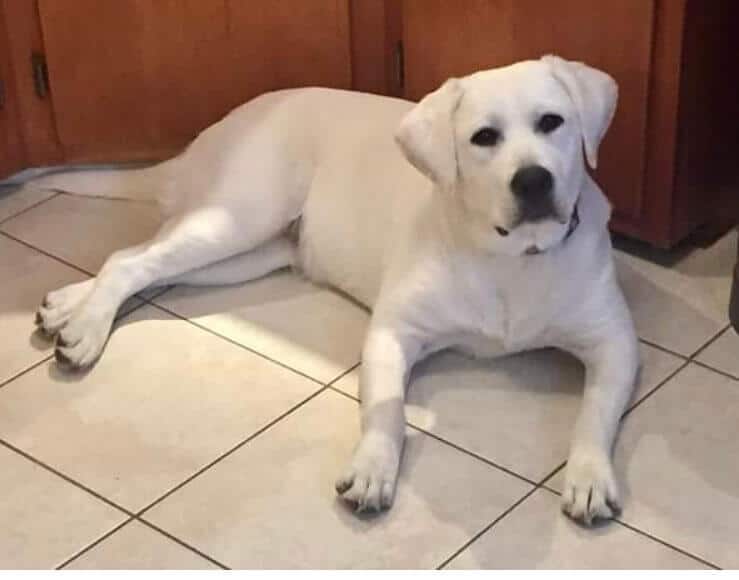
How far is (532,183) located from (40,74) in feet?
3.83

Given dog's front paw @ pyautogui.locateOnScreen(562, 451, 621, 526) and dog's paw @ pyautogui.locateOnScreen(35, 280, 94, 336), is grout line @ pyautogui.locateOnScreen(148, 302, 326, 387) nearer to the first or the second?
dog's paw @ pyautogui.locateOnScreen(35, 280, 94, 336)

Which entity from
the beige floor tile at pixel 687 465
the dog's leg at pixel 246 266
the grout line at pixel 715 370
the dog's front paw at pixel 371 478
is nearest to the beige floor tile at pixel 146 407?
the dog's leg at pixel 246 266

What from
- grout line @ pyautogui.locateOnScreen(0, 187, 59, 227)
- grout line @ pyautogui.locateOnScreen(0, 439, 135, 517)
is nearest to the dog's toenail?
grout line @ pyautogui.locateOnScreen(0, 439, 135, 517)

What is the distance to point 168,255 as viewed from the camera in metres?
2.49

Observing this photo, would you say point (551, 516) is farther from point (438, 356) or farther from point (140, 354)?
point (140, 354)

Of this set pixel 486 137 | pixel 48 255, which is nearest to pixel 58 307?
pixel 48 255

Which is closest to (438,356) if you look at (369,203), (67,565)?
(369,203)

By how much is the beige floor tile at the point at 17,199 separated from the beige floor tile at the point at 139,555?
101 cm

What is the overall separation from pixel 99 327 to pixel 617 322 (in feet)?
2.80

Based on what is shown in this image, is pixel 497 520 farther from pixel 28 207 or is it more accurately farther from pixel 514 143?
pixel 28 207

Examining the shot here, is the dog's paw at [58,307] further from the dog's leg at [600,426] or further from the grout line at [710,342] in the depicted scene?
the grout line at [710,342]

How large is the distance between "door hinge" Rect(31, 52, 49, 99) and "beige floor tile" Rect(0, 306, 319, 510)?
594 millimetres

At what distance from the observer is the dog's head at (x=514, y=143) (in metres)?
2.05

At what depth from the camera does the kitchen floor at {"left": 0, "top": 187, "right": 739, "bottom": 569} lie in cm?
199
